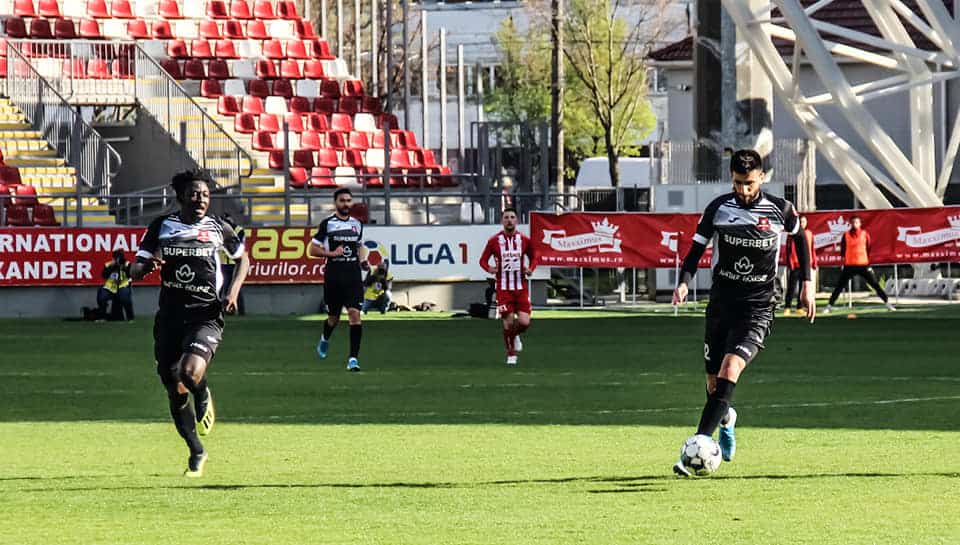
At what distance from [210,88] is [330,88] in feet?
12.9

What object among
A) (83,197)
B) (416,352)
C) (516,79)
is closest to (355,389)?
(416,352)

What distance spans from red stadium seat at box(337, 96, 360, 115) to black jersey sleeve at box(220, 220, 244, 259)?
35.6 m

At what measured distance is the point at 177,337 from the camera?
12852 mm

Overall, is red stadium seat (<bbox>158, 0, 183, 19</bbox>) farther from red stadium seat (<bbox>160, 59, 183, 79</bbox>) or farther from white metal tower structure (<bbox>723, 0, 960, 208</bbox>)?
white metal tower structure (<bbox>723, 0, 960, 208</bbox>)

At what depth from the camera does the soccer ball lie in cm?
1158

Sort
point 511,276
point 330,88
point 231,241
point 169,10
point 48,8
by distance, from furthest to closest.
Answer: point 169,10 < point 330,88 < point 48,8 < point 511,276 < point 231,241

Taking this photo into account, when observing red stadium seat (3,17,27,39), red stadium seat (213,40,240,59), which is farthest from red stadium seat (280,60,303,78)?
red stadium seat (3,17,27,39)

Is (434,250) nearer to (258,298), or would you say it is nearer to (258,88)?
(258,298)

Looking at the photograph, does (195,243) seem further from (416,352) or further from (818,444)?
(416,352)

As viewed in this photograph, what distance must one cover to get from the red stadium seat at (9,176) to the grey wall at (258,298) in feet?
11.2

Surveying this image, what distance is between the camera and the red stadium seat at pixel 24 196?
36562mm

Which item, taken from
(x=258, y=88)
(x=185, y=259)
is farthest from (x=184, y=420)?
(x=258, y=88)

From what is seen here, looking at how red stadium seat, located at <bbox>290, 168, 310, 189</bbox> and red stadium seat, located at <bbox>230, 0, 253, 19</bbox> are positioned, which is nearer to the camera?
red stadium seat, located at <bbox>290, 168, 310, 189</bbox>

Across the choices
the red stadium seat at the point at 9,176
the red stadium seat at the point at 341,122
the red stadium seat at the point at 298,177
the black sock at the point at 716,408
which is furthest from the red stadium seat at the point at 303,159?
the black sock at the point at 716,408
